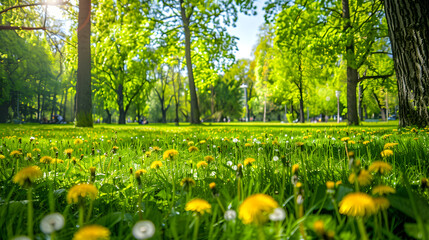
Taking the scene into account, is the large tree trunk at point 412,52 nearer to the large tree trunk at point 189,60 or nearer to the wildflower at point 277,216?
the wildflower at point 277,216

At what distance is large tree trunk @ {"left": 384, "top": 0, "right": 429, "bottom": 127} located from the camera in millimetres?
5285

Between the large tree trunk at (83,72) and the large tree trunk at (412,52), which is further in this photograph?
the large tree trunk at (83,72)

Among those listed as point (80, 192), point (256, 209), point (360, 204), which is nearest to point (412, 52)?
point (360, 204)

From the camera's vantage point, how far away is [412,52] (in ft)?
17.9

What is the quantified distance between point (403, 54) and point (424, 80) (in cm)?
71

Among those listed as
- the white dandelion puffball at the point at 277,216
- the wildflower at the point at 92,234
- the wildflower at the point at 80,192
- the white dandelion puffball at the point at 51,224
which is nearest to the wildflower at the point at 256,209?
the white dandelion puffball at the point at 277,216

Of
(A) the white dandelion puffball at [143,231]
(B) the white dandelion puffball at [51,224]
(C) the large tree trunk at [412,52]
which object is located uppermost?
Result: (C) the large tree trunk at [412,52]

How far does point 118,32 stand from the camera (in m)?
14.4

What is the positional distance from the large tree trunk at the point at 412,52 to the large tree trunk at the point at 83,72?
10486mm

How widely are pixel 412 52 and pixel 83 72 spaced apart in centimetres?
1095

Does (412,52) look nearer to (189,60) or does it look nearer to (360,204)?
(360,204)

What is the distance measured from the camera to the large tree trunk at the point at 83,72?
10570 mm

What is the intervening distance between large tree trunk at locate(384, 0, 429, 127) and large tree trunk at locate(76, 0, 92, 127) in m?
10.5

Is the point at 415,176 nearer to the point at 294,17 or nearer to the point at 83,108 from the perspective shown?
the point at 294,17
